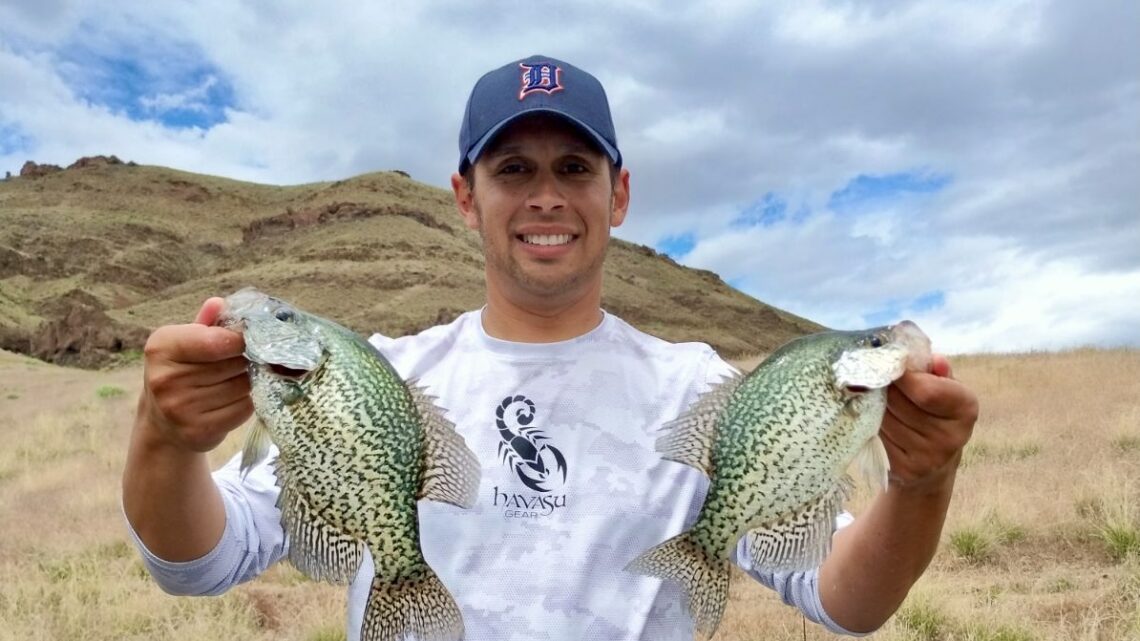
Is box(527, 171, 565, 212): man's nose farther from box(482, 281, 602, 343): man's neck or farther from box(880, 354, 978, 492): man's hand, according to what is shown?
box(880, 354, 978, 492): man's hand

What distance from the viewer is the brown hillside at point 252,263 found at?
58375mm

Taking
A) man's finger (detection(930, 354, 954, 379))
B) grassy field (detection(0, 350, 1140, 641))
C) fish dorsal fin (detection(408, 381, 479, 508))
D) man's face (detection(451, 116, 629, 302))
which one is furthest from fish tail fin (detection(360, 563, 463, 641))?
grassy field (detection(0, 350, 1140, 641))

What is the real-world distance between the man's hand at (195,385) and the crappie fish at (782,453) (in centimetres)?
127

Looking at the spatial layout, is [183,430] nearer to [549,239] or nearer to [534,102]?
[549,239]

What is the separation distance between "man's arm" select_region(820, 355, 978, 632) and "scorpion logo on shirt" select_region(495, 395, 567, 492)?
994 mm

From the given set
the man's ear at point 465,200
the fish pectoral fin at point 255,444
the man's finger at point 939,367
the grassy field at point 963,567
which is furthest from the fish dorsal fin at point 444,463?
the grassy field at point 963,567

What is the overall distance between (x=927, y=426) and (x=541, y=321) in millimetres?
1393

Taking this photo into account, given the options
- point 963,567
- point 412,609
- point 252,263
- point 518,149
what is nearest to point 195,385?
point 412,609

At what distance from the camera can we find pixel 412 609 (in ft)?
8.23

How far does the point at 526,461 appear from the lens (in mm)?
2893

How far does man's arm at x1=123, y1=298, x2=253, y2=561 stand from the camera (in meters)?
2.41

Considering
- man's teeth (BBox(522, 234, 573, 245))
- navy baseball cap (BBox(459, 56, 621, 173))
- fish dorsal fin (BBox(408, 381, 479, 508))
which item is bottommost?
fish dorsal fin (BBox(408, 381, 479, 508))

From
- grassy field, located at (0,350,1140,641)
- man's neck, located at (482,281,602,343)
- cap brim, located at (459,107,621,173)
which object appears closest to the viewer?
cap brim, located at (459,107,621,173)

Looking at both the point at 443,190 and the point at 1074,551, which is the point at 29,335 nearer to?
the point at 1074,551
